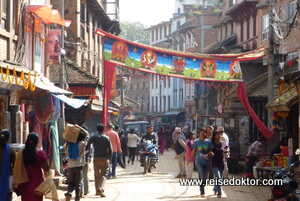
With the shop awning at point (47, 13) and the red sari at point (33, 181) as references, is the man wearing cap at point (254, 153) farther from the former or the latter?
the red sari at point (33, 181)

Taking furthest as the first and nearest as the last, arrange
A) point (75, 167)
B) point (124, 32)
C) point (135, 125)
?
point (124, 32), point (135, 125), point (75, 167)

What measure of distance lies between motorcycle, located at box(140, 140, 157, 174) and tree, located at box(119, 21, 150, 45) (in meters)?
88.4

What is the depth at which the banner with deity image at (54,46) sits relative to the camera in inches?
821

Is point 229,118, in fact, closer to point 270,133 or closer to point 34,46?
point 270,133

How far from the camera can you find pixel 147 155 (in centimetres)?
2233

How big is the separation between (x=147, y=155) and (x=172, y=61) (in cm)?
385

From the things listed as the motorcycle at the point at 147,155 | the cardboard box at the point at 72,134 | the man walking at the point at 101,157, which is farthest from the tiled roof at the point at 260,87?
the cardboard box at the point at 72,134

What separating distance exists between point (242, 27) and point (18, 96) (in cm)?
2911

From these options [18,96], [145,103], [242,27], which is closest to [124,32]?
[145,103]

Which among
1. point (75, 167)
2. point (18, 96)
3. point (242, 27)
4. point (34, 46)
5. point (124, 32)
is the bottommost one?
point (75, 167)

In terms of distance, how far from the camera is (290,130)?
21.0m

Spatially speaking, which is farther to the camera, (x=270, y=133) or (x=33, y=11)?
(x=270, y=133)

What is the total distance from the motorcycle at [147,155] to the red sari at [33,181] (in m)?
12.0

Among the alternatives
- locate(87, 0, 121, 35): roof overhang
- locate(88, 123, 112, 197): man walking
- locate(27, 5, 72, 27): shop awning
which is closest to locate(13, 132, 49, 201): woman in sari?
locate(88, 123, 112, 197): man walking
